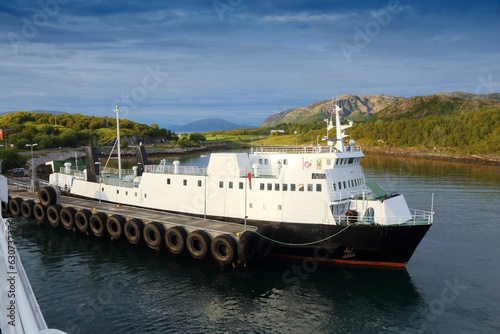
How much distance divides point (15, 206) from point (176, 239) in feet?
68.1

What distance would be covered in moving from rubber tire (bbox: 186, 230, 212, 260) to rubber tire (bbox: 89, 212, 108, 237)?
8.49 meters

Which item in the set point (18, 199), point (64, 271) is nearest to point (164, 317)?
point (64, 271)

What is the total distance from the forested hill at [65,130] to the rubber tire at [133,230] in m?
67.6

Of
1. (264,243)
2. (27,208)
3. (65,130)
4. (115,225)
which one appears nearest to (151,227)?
(115,225)

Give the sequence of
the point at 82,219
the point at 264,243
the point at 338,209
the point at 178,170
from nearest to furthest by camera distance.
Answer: the point at 264,243 < the point at 338,209 < the point at 178,170 < the point at 82,219

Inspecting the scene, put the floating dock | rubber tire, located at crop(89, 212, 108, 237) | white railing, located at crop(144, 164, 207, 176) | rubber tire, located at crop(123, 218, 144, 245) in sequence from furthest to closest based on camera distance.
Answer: rubber tire, located at crop(89, 212, 108, 237) < white railing, located at crop(144, 164, 207, 176) < rubber tire, located at crop(123, 218, 144, 245) < the floating dock

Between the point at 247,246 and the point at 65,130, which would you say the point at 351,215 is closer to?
the point at 247,246

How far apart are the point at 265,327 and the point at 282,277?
547 cm

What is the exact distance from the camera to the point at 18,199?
38.2 meters

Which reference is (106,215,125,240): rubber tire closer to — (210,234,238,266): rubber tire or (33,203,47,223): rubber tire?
(210,234,238,266): rubber tire

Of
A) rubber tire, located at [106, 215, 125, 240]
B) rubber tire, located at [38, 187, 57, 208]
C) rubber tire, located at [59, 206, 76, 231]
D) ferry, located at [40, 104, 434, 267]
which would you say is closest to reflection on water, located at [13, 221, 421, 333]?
ferry, located at [40, 104, 434, 267]

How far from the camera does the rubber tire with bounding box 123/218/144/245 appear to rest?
2809 cm

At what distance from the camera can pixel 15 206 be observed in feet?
125

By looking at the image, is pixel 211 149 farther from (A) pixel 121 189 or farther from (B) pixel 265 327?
(B) pixel 265 327
